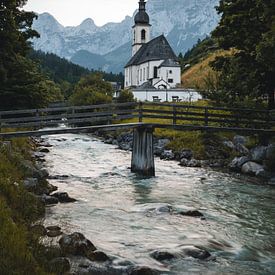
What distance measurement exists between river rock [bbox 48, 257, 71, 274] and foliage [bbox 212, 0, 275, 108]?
19517 millimetres

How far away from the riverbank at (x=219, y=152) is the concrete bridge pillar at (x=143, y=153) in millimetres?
4539

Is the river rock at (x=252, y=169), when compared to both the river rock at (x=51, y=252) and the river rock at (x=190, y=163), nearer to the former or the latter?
the river rock at (x=190, y=163)

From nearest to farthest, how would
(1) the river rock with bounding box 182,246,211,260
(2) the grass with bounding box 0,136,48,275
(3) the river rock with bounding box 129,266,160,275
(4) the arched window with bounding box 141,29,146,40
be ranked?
1. (2) the grass with bounding box 0,136,48,275
2. (3) the river rock with bounding box 129,266,160,275
3. (1) the river rock with bounding box 182,246,211,260
4. (4) the arched window with bounding box 141,29,146,40

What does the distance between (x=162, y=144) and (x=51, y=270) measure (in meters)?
29.7

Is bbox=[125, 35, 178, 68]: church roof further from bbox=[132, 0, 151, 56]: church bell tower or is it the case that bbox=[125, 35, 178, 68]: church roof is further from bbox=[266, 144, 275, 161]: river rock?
bbox=[266, 144, 275, 161]: river rock

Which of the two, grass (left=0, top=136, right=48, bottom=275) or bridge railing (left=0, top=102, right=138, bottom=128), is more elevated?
bridge railing (left=0, top=102, right=138, bottom=128)

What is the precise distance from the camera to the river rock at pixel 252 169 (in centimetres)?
2514

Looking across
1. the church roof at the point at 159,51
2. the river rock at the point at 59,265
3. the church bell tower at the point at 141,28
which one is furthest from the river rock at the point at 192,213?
the church bell tower at the point at 141,28

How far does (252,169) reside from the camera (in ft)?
84.6

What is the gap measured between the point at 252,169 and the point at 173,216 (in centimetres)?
1155

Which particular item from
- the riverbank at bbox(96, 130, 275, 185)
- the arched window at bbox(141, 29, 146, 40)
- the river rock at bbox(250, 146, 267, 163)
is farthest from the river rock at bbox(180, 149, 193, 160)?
the arched window at bbox(141, 29, 146, 40)

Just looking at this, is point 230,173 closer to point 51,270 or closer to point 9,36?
point 9,36

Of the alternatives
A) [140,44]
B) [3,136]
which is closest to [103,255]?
[3,136]

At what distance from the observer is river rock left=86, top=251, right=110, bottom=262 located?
1060cm
